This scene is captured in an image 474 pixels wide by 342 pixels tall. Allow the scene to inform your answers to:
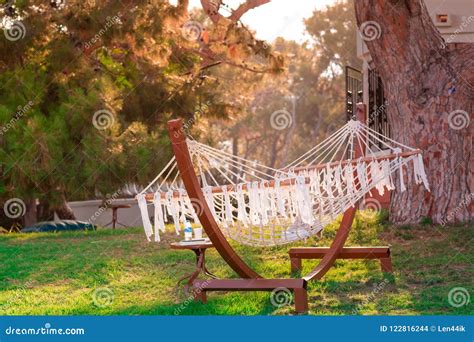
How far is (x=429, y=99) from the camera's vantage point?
8578 millimetres

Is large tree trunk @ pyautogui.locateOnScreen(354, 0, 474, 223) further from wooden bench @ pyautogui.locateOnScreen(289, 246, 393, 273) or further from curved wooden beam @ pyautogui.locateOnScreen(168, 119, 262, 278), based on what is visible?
curved wooden beam @ pyautogui.locateOnScreen(168, 119, 262, 278)

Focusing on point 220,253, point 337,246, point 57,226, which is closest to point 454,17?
point 337,246

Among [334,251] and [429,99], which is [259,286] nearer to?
[334,251]

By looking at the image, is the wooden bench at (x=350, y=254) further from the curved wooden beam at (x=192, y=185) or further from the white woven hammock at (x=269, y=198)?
the curved wooden beam at (x=192, y=185)

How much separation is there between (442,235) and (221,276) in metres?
2.14

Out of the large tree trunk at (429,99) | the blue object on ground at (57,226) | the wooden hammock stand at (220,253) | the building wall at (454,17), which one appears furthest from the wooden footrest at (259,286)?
the blue object on ground at (57,226)

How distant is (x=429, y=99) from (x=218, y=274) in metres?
2.76

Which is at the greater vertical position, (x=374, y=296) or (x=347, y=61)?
(x=347, y=61)

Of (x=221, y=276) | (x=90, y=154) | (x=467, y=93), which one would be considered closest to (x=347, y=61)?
(x=90, y=154)

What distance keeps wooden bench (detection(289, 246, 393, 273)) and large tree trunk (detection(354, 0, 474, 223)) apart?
78.3 inches

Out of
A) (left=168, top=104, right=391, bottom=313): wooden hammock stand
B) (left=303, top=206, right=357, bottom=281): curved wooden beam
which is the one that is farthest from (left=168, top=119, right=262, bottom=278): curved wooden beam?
(left=303, top=206, right=357, bottom=281): curved wooden beam

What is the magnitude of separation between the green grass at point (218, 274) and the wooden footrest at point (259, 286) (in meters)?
0.10

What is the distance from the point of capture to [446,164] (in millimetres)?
8547

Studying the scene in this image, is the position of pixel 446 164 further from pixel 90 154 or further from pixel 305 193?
pixel 90 154
